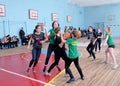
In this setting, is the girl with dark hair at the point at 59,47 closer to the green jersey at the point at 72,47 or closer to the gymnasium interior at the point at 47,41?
the green jersey at the point at 72,47

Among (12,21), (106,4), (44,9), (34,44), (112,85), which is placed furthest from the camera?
(106,4)

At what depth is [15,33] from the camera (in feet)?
48.3

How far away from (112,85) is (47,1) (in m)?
14.9

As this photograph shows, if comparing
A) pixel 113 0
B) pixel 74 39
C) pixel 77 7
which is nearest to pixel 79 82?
pixel 74 39

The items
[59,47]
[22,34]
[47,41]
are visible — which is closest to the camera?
[59,47]

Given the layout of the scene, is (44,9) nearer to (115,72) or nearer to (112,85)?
(115,72)

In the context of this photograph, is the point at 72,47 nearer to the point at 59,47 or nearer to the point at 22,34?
the point at 59,47

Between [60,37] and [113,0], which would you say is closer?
[60,37]

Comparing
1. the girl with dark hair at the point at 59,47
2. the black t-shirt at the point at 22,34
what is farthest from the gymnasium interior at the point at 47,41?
the girl with dark hair at the point at 59,47

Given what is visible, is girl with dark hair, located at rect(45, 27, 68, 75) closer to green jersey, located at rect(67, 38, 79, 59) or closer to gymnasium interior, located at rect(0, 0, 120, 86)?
green jersey, located at rect(67, 38, 79, 59)

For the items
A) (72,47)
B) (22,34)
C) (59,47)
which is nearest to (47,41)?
(22,34)

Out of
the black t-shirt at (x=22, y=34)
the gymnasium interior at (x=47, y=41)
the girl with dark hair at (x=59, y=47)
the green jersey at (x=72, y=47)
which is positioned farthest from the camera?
the black t-shirt at (x=22, y=34)

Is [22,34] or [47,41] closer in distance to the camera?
[47,41]

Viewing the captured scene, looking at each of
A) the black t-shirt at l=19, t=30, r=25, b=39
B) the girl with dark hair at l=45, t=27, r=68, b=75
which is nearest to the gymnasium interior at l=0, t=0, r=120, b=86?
the black t-shirt at l=19, t=30, r=25, b=39
